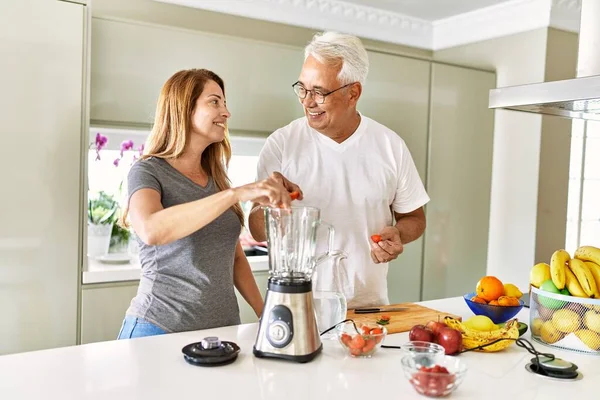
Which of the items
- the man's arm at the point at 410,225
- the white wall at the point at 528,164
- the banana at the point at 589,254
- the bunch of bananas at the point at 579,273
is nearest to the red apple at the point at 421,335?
the bunch of bananas at the point at 579,273

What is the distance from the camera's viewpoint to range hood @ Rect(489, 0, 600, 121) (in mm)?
1541

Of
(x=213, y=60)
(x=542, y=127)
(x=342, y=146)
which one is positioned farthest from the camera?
(x=542, y=127)

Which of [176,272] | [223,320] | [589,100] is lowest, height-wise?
[223,320]

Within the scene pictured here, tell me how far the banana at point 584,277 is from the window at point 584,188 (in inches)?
97.7

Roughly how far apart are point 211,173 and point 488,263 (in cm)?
248

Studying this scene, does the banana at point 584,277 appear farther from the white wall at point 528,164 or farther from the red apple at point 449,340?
the white wall at point 528,164

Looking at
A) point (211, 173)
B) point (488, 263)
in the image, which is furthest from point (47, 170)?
point (488, 263)

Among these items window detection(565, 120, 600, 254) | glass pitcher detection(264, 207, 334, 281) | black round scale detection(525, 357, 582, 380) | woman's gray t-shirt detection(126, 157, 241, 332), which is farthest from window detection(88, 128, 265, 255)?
window detection(565, 120, 600, 254)

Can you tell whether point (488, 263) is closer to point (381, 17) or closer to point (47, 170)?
point (381, 17)

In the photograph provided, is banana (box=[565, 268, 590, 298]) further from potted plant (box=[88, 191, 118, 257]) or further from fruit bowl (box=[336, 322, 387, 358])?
potted plant (box=[88, 191, 118, 257])

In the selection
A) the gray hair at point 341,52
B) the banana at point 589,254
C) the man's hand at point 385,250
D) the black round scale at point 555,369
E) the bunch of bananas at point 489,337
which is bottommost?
the black round scale at point 555,369

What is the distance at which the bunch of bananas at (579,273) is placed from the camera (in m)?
1.53

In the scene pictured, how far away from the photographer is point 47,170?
2.31 m

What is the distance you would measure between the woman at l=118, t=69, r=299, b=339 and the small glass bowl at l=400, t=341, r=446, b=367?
0.45 metres
